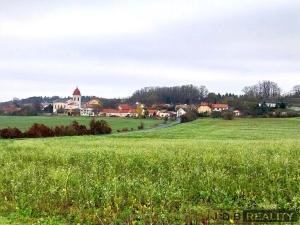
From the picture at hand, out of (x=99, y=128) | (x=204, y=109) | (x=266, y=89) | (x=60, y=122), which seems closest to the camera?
(x=99, y=128)

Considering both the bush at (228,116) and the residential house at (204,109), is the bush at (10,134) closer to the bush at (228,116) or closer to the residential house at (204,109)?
the bush at (228,116)

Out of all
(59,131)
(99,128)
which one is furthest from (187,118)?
(59,131)

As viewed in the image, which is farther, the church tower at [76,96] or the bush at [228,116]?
the church tower at [76,96]

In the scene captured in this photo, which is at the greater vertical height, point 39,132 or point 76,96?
point 76,96

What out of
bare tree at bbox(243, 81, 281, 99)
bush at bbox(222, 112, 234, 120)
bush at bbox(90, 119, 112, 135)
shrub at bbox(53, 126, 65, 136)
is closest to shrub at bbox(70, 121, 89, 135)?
bush at bbox(90, 119, 112, 135)

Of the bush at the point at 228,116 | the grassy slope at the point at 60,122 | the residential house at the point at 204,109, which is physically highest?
the residential house at the point at 204,109

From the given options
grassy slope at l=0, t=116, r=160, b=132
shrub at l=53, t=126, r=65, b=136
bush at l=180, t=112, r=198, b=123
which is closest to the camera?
shrub at l=53, t=126, r=65, b=136

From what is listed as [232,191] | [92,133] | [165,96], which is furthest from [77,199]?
[165,96]

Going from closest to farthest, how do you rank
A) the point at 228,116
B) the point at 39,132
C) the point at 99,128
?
the point at 39,132 → the point at 99,128 → the point at 228,116

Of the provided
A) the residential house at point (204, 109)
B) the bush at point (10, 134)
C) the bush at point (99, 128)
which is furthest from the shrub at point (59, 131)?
the residential house at point (204, 109)

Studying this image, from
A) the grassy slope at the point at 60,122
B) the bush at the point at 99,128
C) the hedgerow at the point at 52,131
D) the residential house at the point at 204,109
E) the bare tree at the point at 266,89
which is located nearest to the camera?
the hedgerow at the point at 52,131

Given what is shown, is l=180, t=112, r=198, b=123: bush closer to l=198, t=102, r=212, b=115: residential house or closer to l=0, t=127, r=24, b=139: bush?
l=198, t=102, r=212, b=115: residential house

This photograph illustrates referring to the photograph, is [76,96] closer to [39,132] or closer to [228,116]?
[228,116]

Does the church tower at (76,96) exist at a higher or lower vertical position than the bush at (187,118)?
higher
